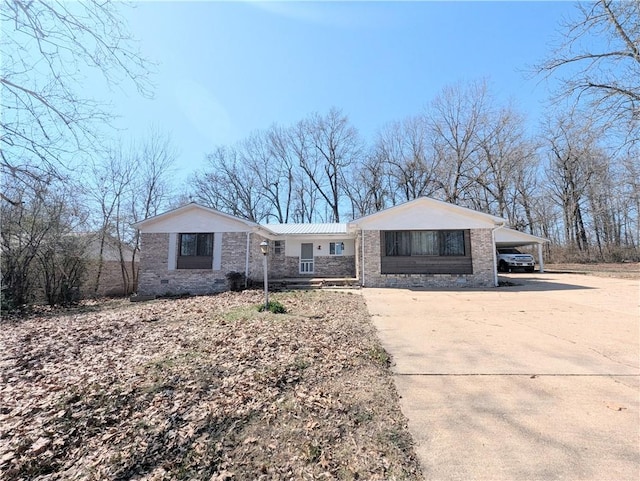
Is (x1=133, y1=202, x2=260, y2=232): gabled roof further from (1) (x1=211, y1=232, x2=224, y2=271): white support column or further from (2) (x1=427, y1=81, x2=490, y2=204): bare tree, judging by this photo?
Result: (2) (x1=427, y1=81, x2=490, y2=204): bare tree

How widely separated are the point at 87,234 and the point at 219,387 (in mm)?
13466

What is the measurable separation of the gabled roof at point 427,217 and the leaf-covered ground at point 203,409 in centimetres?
925

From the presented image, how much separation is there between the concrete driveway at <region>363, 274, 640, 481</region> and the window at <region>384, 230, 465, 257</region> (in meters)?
7.02

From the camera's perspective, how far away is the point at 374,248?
46.8 ft

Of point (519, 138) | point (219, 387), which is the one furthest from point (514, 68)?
point (519, 138)

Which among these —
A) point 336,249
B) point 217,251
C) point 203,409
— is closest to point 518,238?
point 336,249

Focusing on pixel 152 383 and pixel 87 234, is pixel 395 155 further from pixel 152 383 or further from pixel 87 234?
pixel 152 383

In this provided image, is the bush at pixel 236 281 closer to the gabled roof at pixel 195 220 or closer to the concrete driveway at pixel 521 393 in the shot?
the gabled roof at pixel 195 220

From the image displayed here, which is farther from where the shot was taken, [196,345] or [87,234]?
[87,234]

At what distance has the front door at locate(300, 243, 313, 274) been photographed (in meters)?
17.6

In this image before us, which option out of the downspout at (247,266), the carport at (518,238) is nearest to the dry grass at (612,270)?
the carport at (518,238)

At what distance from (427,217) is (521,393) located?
11521 mm

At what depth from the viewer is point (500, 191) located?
26.7 meters

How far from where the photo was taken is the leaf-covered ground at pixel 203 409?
225 centimetres
